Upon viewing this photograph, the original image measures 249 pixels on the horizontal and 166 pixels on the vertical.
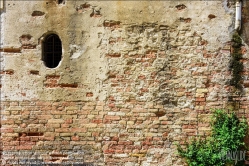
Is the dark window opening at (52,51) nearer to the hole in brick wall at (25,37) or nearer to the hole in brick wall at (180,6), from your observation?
the hole in brick wall at (25,37)

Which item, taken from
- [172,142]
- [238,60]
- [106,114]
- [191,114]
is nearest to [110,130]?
[106,114]

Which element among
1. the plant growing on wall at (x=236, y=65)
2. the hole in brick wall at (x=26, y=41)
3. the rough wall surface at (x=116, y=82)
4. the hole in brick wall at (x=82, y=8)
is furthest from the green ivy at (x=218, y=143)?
the hole in brick wall at (x=26, y=41)

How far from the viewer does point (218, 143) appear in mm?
4465

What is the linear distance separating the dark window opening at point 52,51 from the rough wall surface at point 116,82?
0.32 ft

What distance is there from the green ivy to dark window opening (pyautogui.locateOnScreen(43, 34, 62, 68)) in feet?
7.81

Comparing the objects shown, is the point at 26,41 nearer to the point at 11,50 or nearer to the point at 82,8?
the point at 11,50

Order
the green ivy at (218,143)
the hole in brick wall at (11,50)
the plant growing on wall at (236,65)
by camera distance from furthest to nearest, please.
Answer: the hole in brick wall at (11,50) → the plant growing on wall at (236,65) → the green ivy at (218,143)

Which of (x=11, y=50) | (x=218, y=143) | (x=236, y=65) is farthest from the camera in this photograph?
(x=11, y=50)

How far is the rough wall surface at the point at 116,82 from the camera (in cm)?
459

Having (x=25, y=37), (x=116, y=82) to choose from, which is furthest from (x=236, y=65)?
(x=25, y=37)

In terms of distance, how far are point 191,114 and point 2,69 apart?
305 centimetres

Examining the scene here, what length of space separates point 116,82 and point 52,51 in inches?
45.4

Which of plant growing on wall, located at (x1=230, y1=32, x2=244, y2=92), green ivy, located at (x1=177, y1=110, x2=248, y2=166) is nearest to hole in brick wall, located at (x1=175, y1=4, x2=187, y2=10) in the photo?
plant growing on wall, located at (x1=230, y1=32, x2=244, y2=92)

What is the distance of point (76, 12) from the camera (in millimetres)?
4668
